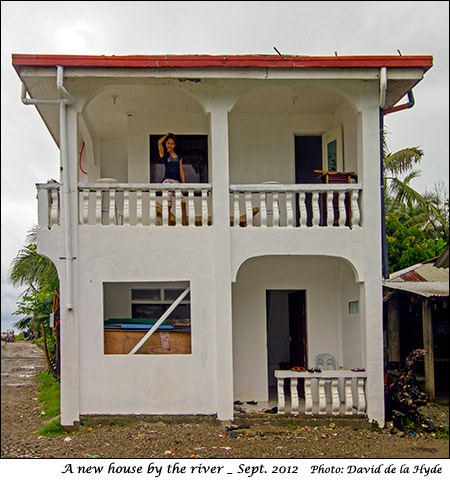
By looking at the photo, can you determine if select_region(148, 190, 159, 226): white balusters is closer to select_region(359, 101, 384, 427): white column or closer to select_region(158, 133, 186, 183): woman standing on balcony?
select_region(158, 133, 186, 183): woman standing on balcony

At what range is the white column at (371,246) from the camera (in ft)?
36.5

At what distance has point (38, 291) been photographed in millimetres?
20156

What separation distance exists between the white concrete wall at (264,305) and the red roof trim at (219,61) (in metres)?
3.83

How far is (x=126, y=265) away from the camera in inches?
435

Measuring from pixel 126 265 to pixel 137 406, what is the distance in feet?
7.63

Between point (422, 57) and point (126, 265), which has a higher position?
point (422, 57)

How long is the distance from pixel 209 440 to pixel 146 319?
8.80 feet

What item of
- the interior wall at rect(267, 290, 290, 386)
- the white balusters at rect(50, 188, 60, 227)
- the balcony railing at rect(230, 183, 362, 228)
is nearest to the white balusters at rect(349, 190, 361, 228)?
the balcony railing at rect(230, 183, 362, 228)

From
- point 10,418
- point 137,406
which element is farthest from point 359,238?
point 10,418

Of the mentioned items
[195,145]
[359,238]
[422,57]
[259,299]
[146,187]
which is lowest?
[259,299]

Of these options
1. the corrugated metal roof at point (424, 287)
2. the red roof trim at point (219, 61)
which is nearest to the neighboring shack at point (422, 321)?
the corrugated metal roof at point (424, 287)

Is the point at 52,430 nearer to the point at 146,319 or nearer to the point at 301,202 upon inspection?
the point at 146,319

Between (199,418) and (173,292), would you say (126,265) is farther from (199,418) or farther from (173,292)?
(199,418)

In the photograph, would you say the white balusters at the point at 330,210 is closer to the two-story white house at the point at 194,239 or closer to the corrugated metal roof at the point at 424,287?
the two-story white house at the point at 194,239
